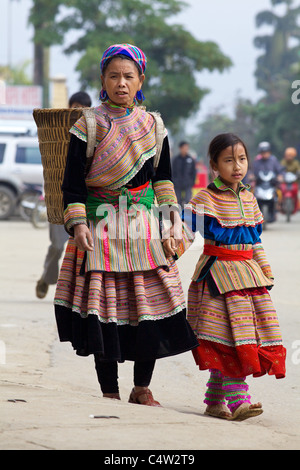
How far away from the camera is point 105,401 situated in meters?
4.40

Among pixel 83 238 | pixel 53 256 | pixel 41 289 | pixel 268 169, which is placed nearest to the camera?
pixel 83 238

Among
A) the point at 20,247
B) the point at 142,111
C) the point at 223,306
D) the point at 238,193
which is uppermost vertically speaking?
the point at 142,111

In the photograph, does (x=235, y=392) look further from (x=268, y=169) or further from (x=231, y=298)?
(x=268, y=169)

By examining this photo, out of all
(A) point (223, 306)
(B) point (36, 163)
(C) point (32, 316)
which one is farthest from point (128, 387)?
(B) point (36, 163)

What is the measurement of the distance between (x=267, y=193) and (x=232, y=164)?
582 inches

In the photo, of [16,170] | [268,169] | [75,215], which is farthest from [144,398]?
[16,170]

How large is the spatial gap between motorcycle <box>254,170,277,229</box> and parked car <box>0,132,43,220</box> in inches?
215

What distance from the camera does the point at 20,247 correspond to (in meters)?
14.9

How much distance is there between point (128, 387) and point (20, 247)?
9.71 meters

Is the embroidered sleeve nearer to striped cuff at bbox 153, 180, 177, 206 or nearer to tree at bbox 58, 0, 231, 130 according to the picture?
striped cuff at bbox 153, 180, 177, 206

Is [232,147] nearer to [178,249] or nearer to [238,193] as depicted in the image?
[238,193]

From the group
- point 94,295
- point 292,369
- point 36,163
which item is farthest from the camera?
point 36,163

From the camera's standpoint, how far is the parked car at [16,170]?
2217cm

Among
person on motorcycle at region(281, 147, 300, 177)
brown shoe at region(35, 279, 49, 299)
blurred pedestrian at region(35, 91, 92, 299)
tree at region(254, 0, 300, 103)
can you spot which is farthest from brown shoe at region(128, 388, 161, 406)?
tree at region(254, 0, 300, 103)
